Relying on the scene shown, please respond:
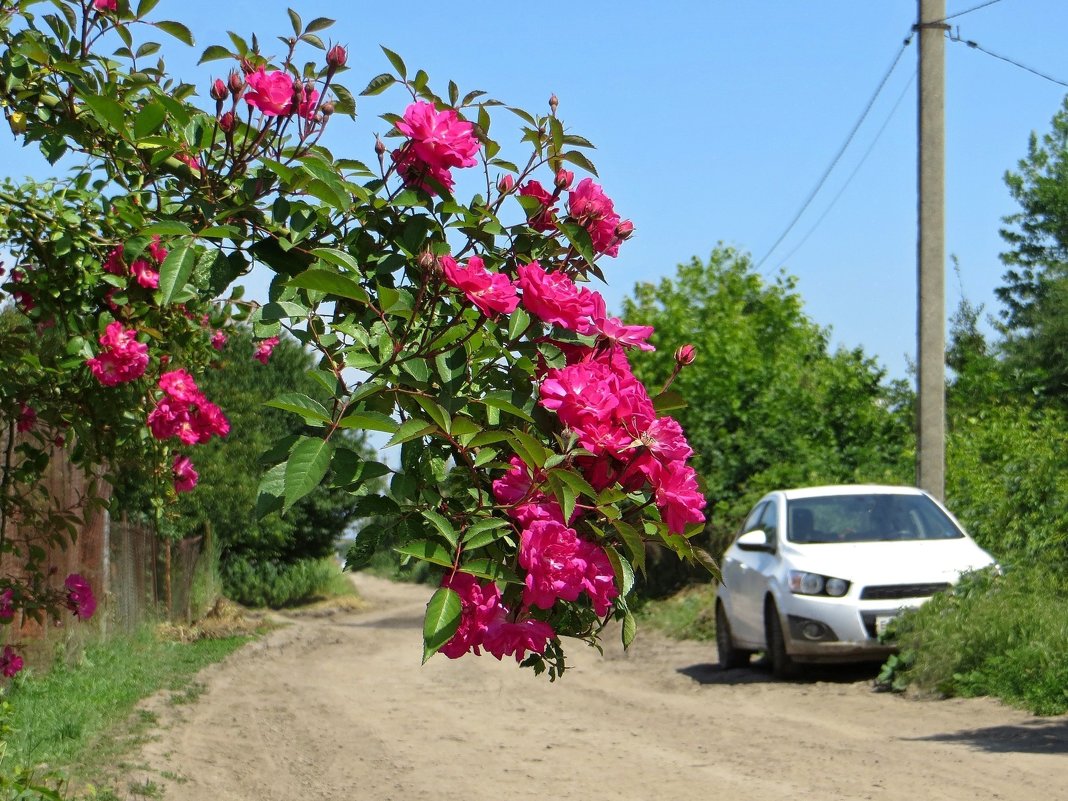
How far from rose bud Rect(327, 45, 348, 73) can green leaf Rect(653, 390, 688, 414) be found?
1004 mm

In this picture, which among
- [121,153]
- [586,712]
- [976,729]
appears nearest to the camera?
[121,153]

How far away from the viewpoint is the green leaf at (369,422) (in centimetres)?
220

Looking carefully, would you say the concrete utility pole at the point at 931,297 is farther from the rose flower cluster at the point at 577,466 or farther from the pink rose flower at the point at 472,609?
the pink rose flower at the point at 472,609

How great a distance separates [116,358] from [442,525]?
8.97 ft

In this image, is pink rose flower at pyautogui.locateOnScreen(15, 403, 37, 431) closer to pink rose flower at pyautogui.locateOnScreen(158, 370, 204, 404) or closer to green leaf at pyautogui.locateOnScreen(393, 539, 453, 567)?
pink rose flower at pyautogui.locateOnScreen(158, 370, 204, 404)

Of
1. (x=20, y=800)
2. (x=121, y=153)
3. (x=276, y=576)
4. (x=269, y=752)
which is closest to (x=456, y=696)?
(x=269, y=752)

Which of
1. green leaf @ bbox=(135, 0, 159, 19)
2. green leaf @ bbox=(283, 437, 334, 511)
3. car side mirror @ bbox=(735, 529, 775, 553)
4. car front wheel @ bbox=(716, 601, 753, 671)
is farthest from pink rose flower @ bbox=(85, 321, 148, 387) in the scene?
car front wheel @ bbox=(716, 601, 753, 671)

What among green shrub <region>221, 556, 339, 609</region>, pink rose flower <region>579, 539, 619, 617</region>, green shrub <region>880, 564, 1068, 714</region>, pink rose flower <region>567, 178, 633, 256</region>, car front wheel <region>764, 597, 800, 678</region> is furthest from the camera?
green shrub <region>221, 556, 339, 609</region>

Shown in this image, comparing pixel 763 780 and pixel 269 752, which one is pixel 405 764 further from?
pixel 763 780

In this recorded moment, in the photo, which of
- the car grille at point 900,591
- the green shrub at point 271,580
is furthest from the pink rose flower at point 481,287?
the green shrub at point 271,580

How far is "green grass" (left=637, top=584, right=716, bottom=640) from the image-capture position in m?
15.9

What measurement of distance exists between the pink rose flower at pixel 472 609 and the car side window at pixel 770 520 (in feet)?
30.0

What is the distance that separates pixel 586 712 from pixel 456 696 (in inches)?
62.6

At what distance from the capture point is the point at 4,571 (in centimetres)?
857
